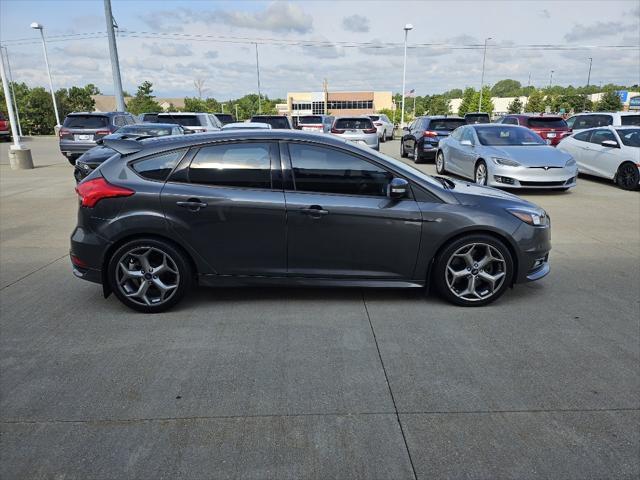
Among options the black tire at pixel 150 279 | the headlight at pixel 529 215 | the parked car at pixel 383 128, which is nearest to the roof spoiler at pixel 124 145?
the black tire at pixel 150 279

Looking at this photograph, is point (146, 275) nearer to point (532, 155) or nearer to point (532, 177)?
point (532, 177)

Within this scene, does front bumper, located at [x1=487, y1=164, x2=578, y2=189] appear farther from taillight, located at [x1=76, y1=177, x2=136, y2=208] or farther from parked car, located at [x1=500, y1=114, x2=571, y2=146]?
taillight, located at [x1=76, y1=177, x2=136, y2=208]

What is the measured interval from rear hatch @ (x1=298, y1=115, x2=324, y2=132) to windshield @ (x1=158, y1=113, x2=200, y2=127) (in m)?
6.26

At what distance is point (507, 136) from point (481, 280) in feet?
26.0

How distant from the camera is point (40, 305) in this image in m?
4.48

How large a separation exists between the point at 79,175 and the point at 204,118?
10.5 m

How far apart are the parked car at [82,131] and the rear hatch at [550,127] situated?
1443cm

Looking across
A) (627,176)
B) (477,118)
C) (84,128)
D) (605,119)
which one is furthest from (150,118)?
(627,176)

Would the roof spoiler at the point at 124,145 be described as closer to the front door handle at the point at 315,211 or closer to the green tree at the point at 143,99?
the front door handle at the point at 315,211

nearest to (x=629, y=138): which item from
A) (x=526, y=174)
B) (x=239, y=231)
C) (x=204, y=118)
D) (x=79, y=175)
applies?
(x=526, y=174)

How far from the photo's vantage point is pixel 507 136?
11.2m

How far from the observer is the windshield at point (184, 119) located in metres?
18.2

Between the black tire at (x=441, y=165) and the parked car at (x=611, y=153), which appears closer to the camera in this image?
the parked car at (x=611, y=153)

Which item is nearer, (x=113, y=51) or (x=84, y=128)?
(x=84, y=128)
